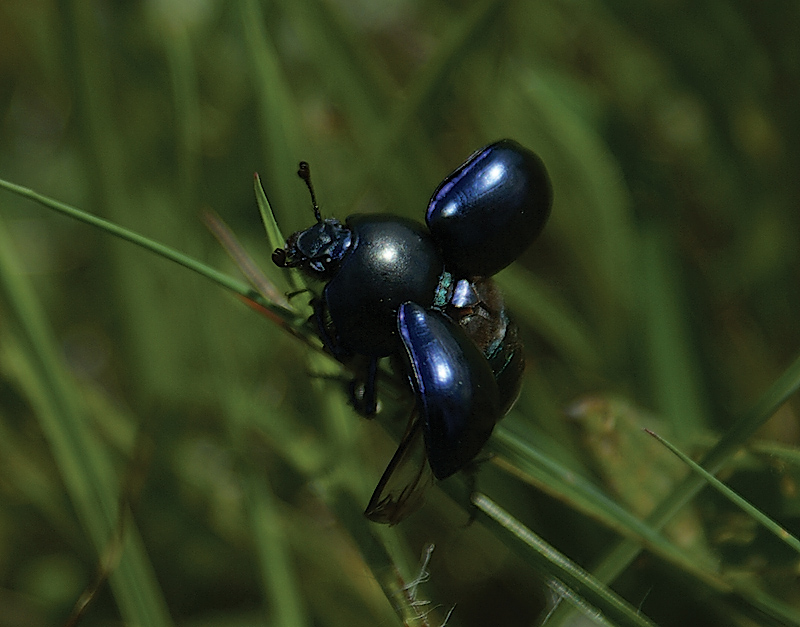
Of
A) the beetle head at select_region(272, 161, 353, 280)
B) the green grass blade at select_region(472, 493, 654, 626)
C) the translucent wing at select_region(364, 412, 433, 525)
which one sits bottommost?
A: the green grass blade at select_region(472, 493, 654, 626)

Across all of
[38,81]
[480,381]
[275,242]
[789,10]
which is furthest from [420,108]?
[38,81]

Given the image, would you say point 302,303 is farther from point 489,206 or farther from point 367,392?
point 489,206

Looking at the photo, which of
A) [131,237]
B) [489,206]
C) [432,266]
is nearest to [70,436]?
[131,237]

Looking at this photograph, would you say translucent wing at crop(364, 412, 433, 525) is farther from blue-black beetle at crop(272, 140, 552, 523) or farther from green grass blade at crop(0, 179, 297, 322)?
green grass blade at crop(0, 179, 297, 322)

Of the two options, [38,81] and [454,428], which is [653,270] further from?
[38,81]

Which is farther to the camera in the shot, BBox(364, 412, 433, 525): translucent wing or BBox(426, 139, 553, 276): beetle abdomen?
BBox(426, 139, 553, 276): beetle abdomen

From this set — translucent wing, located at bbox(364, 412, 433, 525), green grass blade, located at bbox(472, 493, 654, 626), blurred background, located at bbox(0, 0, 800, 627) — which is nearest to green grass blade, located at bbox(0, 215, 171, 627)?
blurred background, located at bbox(0, 0, 800, 627)

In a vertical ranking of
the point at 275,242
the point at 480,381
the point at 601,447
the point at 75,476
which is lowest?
the point at 601,447
